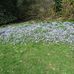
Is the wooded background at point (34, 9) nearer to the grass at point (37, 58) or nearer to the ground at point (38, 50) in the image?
the ground at point (38, 50)

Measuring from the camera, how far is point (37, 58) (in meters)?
10.2

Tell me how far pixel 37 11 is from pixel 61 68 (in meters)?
13.5

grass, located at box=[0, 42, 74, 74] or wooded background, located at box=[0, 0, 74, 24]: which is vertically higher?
grass, located at box=[0, 42, 74, 74]

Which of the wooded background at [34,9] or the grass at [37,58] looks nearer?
the grass at [37,58]

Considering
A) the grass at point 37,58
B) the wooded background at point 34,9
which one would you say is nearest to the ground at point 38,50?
the grass at point 37,58

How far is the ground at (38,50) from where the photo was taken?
9336 mm

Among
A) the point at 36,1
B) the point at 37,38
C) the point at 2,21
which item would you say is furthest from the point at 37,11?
the point at 37,38

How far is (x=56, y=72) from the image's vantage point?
29.2 ft

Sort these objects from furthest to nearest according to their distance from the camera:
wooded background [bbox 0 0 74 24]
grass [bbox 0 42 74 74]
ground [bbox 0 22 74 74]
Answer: wooded background [bbox 0 0 74 24]
ground [bbox 0 22 74 74]
grass [bbox 0 42 74 74]

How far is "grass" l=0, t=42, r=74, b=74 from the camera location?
30.2ft

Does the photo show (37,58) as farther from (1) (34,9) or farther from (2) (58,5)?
(1) (34,9)

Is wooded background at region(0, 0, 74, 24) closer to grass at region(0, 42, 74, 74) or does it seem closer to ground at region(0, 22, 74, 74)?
ground at region(0, 22, 74, 74)

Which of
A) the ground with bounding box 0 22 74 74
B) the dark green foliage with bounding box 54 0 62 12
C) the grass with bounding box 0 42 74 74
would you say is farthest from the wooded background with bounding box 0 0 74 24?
the grass with bounding box 0 42 74 74

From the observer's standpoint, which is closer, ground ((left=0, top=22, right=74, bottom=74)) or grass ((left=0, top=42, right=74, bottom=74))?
grass ((left=0, top=42, right=74, bottom=74))
